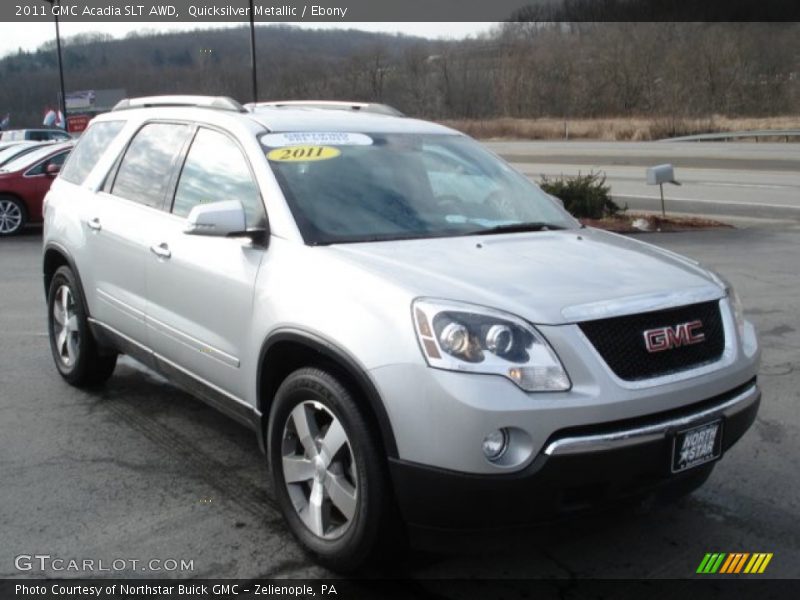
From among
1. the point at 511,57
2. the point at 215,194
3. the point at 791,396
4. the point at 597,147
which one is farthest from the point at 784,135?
the point at 511,57

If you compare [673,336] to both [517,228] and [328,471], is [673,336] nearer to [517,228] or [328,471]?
[517,228]

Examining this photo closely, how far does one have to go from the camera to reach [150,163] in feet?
16.2

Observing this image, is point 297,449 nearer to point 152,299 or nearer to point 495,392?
point 495,392

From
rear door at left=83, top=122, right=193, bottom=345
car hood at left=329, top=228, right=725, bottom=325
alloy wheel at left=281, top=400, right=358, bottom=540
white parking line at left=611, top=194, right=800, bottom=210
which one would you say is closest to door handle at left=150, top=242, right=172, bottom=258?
rear door at left=83, top=122, right=193, bottom=345

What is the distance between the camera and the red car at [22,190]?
1428 cm

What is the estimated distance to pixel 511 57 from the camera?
89.3 metres

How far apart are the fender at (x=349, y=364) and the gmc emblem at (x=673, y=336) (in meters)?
0.98

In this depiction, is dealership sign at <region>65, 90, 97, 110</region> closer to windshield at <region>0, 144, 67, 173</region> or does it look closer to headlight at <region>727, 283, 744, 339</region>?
windshield at <region>0, 144, 67, 173</region>

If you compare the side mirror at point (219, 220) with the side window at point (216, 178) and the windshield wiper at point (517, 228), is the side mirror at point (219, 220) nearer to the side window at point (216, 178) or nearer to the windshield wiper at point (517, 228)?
the side window at point (216, 178)

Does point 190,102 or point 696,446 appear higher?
point 190,102

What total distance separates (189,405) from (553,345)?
324 centimetres

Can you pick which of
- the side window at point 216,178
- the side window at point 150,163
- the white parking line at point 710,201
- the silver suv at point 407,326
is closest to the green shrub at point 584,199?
the white parking line at point 710,201

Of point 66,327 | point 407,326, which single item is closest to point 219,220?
point 407,326

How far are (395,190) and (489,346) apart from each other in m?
1.43
